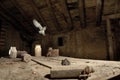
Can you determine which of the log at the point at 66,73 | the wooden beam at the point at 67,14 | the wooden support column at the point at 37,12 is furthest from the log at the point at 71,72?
the wooden support column at the point at 37,12

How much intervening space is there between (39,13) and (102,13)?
2738 mm

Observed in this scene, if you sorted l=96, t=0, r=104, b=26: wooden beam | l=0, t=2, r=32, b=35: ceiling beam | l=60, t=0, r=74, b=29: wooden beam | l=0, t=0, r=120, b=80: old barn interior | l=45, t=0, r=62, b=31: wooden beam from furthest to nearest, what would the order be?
1. l=0, t=2, r=32, b=35: ceiling beam
2. l=45, t=0, r=62, b=31: wooden beam
3. l=60, t=0, r=74, b=29: wooden beam
4. l=0, t=0, r=120, b=80: old barn interior
5. l=96, t=0, r=104, b=26: wooden beam

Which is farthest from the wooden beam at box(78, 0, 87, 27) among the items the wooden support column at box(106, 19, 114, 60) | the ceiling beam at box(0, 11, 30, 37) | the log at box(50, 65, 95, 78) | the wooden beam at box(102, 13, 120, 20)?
the ceiling beam at box(0, 11, 30, 37)

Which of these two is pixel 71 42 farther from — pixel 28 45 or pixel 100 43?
pixel 28 45

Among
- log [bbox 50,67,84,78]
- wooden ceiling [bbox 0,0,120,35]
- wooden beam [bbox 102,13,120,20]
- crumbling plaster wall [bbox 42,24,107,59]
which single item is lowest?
log [bbox 50,67,84,78]

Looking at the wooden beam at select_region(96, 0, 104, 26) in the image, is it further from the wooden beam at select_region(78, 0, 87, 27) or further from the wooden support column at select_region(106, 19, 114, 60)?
the wooden beam at select_region(78, 0, 87, 27)

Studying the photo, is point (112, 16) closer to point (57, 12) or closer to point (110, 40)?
point (110, 40)

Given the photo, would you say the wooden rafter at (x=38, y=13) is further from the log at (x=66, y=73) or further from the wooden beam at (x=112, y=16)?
the log at (x=66, y=73)

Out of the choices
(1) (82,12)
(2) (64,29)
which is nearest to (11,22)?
(2) (64,29)

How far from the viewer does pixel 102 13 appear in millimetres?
6449

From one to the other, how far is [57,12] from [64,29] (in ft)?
4.11

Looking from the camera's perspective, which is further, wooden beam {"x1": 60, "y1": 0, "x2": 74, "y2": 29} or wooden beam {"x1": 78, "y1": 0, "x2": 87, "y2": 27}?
wooden beam {"x1": 60, "y1": 0, "x2": 74, "y2": 29}

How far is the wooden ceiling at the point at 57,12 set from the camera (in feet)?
20.3

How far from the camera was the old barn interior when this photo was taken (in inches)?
239
